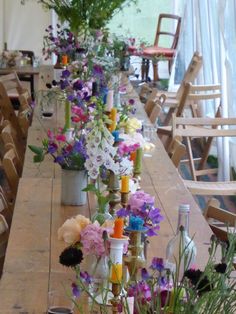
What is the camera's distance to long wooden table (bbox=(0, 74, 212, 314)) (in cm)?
207

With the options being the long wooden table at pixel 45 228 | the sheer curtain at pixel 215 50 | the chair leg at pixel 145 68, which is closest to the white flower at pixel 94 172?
the long wooden table at pixel 45 228

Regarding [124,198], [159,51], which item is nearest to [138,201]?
[124,198]

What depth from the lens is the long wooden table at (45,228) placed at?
2.07 meters

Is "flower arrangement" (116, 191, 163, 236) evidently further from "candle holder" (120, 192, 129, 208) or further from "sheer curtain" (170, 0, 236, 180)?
"sheer curtain" (170, 0, 236, 180)

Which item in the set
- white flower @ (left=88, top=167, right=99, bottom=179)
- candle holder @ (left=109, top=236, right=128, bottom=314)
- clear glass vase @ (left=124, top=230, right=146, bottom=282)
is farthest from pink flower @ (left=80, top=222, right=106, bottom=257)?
white flower @ (left=88, top=167, right=99, bottom=179)

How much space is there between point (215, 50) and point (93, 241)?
5111 mm

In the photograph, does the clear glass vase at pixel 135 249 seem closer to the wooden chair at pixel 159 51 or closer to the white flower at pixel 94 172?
the white flower at pixel 94 172

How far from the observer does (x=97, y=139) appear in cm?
234

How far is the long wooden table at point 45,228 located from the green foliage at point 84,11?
2435 mm

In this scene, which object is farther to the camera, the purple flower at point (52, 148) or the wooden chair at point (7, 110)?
the wooden chair at point (7, 110)

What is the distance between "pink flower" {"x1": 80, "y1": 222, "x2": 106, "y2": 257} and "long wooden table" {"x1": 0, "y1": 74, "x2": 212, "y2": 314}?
0.61ft

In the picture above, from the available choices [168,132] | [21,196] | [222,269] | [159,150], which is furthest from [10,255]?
[168,132]

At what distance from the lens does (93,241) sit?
195 centimetres

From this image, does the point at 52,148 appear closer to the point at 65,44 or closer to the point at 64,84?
the point at 64,84
